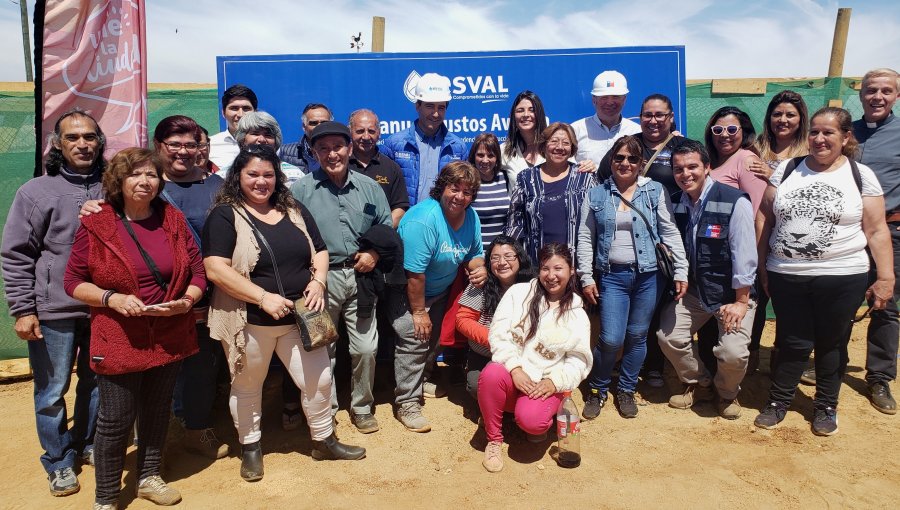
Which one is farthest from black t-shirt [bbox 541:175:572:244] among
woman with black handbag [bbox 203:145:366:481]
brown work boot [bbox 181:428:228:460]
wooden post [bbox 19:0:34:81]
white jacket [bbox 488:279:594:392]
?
wooden post [bbox 19:0:34:81]

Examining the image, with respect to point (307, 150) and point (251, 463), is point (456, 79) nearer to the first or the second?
point (307, 150)

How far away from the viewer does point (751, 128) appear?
4.18m

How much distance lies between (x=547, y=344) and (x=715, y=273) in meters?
1.31

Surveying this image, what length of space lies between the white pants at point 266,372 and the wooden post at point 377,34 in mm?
4017

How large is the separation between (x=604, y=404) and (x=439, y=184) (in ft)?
6.75

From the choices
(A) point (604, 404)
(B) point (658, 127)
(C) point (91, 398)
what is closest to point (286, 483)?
(C) point (91, 398)

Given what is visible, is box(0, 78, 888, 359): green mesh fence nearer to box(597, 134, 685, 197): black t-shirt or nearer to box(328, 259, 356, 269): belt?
box(597, 134, 685, 197): black t-shirt

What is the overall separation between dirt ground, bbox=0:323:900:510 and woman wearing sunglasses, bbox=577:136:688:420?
68 cm

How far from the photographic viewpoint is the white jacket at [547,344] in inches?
139

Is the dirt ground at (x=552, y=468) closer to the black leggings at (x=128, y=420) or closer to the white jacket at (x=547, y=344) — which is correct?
the black leggings at (x=128, y=420)

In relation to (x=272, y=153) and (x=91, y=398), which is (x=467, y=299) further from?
(x=91, y=398)

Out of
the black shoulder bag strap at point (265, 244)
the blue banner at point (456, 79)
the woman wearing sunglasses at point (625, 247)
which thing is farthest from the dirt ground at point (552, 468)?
the blue banner at point (456, 79)

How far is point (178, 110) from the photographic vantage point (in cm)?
573

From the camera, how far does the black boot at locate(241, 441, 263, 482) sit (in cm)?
329
